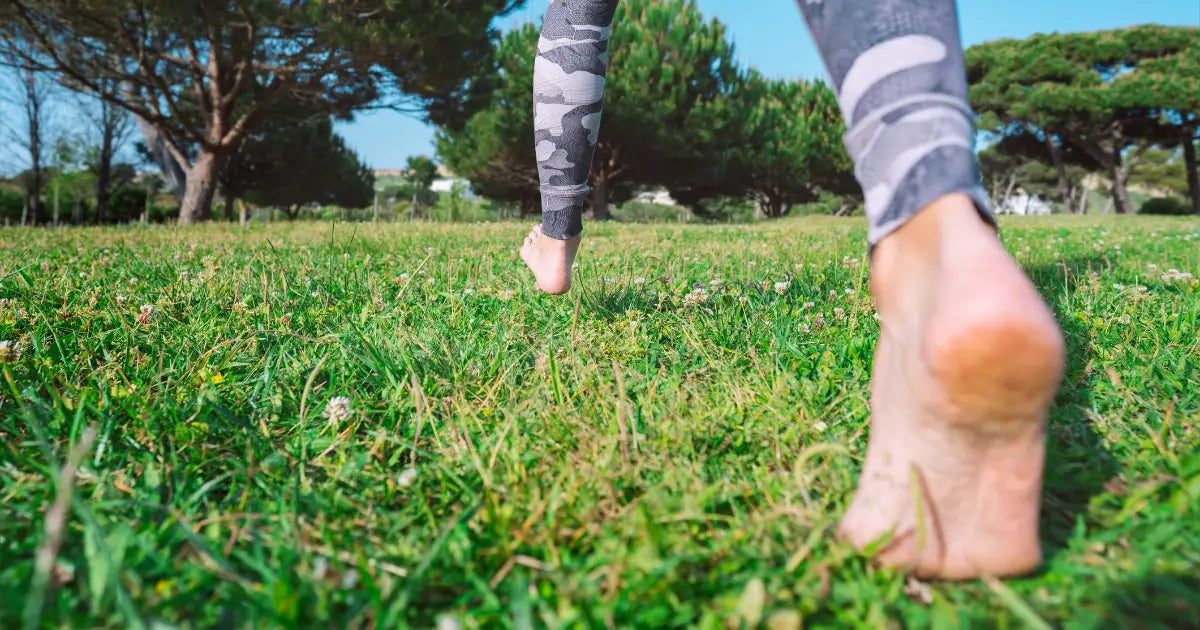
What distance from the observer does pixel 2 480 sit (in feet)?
3.13

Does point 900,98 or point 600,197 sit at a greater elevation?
point 600,197

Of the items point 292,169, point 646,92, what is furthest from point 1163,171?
point 292,169

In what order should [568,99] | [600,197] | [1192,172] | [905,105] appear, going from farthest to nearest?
[1192,172], [600,197], [568,99], [905,105]

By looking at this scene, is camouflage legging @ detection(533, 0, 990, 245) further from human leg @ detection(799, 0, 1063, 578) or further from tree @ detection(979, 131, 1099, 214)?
tree @ detection(979, 131, 1099, 214)

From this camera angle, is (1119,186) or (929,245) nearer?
(929,245)

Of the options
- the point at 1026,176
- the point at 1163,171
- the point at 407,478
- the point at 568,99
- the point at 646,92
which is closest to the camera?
the point at 407,478

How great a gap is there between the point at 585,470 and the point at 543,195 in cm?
88

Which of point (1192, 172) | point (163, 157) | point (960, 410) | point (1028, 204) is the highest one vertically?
point (1028, 204)

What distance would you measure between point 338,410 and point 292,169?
29589mm

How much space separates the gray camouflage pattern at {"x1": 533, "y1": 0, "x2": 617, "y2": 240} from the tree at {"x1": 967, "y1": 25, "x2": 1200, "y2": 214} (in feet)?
96.3

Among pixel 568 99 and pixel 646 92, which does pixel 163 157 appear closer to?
pixel 646 92

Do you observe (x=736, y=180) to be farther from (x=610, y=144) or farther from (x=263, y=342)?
(x=263, y=342)

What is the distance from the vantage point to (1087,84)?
25.3 m

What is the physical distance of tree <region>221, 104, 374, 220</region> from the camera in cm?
2570
